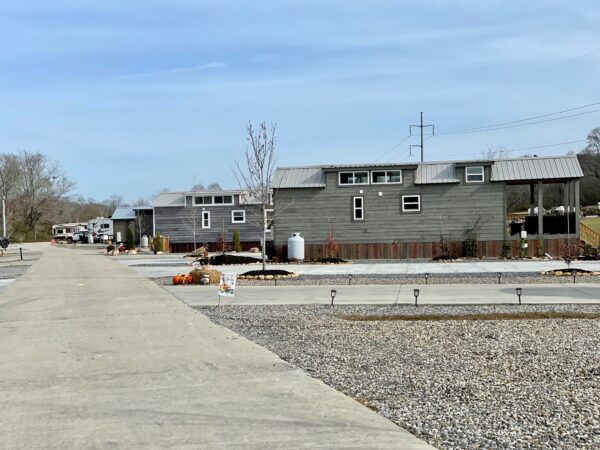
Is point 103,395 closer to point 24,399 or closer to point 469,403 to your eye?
point 24,399

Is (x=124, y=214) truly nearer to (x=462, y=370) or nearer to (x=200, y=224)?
(x=200, y=224)

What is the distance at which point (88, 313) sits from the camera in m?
14.6

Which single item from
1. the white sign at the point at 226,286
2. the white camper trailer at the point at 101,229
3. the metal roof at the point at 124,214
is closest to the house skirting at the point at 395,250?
the white sign at the point at 226,286

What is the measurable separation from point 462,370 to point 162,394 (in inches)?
139

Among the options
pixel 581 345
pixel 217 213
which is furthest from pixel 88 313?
pixel 217 213

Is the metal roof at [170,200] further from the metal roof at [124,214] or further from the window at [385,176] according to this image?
the window at [385,176]

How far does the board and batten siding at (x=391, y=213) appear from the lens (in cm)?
3581

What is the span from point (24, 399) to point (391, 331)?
6.19 meters

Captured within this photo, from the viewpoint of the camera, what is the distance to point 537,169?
35.3 metres

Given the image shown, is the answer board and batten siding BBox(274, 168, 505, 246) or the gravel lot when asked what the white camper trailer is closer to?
board and batten siding BBox(274, 168, 505, 246)

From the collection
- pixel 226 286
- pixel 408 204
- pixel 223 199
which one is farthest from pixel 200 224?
pixel 226 286

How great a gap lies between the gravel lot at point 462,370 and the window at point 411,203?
2241 centimetres

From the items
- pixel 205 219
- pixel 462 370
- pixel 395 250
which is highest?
pixel 205 219

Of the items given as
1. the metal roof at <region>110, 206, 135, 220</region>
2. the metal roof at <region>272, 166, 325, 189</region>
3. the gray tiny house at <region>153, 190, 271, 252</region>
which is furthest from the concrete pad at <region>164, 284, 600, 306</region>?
the metal roof at <region>110, 206, 135, 220</region>
